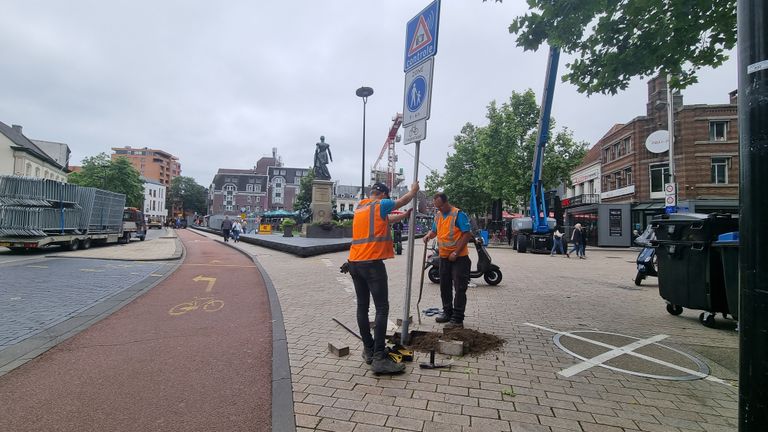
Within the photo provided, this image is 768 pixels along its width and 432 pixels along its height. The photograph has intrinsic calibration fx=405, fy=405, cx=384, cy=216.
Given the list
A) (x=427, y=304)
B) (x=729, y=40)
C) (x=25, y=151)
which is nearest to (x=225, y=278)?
(x=427, y=304)

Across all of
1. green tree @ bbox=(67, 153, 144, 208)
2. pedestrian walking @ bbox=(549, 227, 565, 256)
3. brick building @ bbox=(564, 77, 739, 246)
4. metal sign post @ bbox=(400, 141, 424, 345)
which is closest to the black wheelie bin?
metal sign post @ bbox=(400, 141, 424, 345)

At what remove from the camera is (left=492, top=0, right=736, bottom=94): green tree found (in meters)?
5.43

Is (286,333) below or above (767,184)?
below

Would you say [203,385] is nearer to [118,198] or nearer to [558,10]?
[558,10]

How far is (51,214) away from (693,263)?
19727 millimetres

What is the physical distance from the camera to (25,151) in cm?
4500

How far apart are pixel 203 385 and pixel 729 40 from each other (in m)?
7.90

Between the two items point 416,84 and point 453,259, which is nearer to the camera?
point 416,84

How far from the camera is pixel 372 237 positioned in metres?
3.69

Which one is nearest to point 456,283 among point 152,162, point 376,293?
point 376,293

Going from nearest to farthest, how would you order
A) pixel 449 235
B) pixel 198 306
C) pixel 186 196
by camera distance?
1. pixel 449 235
2. pixel 198 306
3. pixel 186 196

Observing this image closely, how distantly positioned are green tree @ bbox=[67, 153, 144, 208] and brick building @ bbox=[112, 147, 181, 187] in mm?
66475

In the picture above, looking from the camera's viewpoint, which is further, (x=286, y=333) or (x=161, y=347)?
(x=286, y=333)

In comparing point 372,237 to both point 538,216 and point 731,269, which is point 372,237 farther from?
point 538,216
